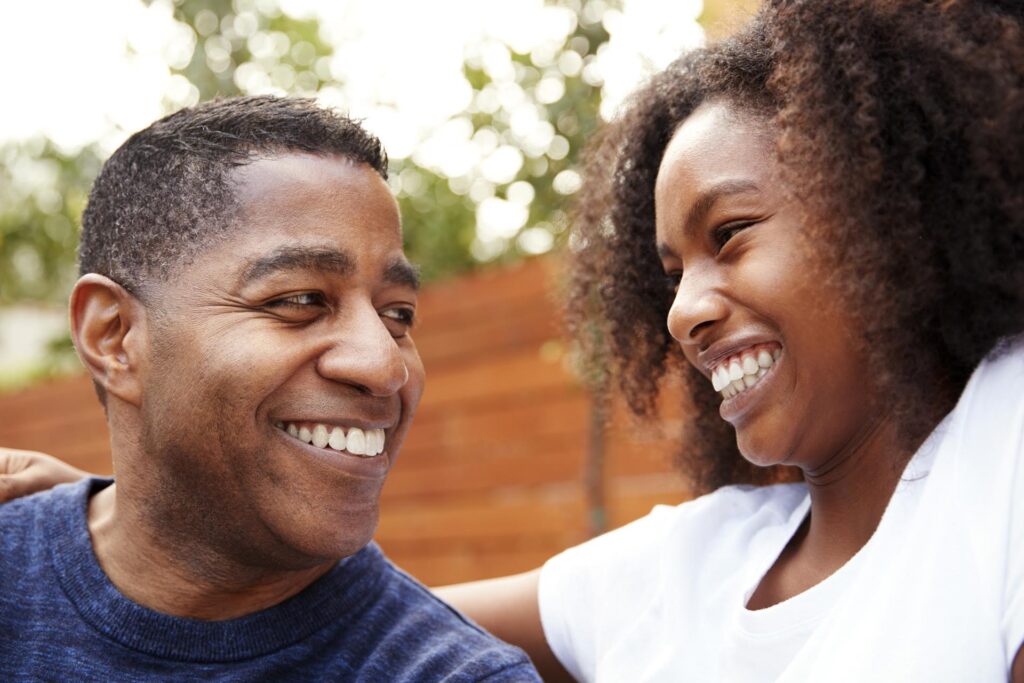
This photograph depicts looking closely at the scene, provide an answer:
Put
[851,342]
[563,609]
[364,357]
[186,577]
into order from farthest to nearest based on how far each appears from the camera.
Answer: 1. [563,609]
2. [186,577]
3. [364,357]
4. [851,342]

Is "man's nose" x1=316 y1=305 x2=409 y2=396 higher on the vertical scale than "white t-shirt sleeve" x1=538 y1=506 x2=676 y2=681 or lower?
higher

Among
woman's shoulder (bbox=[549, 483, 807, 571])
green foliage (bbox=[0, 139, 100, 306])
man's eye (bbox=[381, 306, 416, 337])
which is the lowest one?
woman's shoulder (bbox=[549, 483, 807, 571])

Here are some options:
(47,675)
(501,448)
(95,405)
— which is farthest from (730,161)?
(95,405)

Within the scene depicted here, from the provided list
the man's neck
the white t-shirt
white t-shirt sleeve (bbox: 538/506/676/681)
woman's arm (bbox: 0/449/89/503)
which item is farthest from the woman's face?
woman's arm (bbox: 0/449/89/503)

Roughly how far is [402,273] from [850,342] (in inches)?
35.7

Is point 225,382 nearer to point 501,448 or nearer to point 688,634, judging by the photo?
point 688,634

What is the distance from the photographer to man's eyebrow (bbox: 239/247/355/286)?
2.17 metres

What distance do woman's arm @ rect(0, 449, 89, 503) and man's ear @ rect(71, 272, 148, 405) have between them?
439 mm

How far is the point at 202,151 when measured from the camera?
2318 millimetres

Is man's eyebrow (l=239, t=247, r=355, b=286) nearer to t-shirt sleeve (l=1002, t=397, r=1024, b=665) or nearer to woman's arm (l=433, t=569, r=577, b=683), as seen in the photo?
woman's arm (l=433, t=569, r=577, b=683)

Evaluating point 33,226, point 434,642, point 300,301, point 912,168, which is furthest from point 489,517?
point 33,226

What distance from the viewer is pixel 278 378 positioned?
2121mm

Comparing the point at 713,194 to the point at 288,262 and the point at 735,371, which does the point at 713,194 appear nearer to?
the point at 735,371

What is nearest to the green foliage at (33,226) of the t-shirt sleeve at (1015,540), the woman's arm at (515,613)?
the woman's arm at (515,613)
